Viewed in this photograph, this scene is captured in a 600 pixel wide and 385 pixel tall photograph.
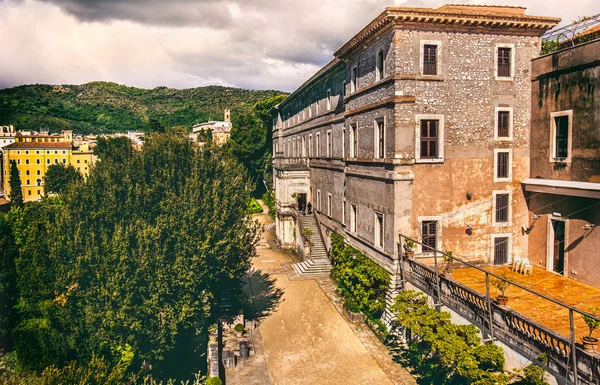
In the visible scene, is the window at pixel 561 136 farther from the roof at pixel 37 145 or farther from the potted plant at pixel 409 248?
the roof at pixel 37 145

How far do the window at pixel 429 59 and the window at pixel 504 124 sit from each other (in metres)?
4.10

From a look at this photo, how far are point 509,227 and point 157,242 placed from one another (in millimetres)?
17470

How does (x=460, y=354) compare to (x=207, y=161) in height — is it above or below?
below

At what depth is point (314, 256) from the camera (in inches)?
1335

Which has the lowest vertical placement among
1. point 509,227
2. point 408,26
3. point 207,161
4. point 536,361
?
point 536,361

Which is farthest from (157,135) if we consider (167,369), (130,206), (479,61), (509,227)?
(509,227)

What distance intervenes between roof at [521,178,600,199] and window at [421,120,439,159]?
16.6ft

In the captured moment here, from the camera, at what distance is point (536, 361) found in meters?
12.0

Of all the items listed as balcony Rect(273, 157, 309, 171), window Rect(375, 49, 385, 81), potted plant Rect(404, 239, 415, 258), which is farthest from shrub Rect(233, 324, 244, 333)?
balcony Rect(273, 157, 309, 171)

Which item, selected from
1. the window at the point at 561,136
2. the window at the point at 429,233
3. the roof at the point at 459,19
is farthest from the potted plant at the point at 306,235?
the window at the point at 561,136

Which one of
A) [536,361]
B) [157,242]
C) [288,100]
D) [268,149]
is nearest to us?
[536,361]

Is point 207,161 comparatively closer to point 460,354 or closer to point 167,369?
point 167,369

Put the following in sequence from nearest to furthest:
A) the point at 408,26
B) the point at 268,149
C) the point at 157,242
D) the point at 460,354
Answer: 1. the point at 460,354
2. the point at 157,242
3. the point at 408,26
4. the point at 268,149

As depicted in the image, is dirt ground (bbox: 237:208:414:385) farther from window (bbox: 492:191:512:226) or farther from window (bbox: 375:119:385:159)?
window (bbox: 375:119:385:159)
